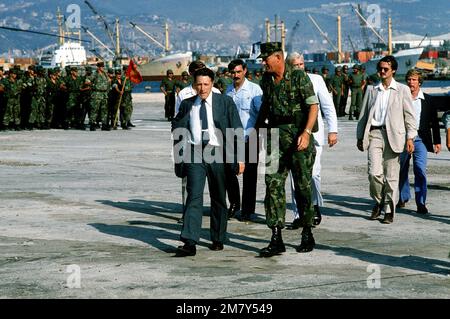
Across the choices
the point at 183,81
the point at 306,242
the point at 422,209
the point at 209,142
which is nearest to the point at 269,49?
the point at 209,142

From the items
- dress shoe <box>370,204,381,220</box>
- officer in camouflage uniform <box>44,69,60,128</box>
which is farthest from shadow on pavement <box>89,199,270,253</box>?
officer in camouflage uniform <box>44,69,60,128</box>

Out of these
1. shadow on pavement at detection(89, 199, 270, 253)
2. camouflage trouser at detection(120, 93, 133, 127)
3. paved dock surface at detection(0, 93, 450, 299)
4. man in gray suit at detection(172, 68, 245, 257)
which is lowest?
shadow on pavement at detection(89, 199, 270, 253)

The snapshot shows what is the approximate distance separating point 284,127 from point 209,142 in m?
0.70

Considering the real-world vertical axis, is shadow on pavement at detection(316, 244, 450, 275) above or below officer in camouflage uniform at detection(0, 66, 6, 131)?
below

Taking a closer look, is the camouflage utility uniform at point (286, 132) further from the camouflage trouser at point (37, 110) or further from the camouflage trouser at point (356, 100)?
the camouflage trouser at point (356, 100)

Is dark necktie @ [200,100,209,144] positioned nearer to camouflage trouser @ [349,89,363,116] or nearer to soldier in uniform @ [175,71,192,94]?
soldier in uniform @ [175,71,192,94]

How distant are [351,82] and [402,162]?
23.1 metres

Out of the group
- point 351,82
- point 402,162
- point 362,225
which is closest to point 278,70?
point 362,225

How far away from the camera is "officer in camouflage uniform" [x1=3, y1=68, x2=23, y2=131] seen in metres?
28.2

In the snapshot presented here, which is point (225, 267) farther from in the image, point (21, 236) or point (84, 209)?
point (84, 209)

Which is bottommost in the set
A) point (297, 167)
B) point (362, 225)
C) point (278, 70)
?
point (362, 225)

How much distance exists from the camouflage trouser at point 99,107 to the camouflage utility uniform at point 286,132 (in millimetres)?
19598

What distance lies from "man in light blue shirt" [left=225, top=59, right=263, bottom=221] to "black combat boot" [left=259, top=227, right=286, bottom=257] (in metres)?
2.22

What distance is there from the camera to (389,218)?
11.3 m
